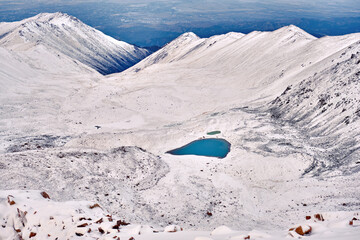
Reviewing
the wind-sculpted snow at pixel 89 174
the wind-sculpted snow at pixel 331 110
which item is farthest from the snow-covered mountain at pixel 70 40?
the wind-sculpted snow at pixel 331 110

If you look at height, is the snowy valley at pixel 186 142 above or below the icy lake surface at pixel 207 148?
above

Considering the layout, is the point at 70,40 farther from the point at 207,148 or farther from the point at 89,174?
the point at 89,174

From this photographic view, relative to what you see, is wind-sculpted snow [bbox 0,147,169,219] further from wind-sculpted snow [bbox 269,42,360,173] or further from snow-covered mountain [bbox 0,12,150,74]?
snow-covered mountain [bbox 0,12,150,74]

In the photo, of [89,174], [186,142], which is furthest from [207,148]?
[89,174]

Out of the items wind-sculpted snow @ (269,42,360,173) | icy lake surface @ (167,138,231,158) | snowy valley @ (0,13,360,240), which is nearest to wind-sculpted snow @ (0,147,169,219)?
snowy valley @ (0,13,360,240)

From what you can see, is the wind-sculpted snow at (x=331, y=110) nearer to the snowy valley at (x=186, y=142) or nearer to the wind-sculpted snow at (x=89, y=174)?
the snowy valley at (x=186, y=142)

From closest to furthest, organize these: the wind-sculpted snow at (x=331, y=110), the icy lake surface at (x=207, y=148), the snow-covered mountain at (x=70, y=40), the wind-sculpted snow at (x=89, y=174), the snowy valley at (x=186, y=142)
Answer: the snowy valley at (x=186, y=142), the wind-sculpted snow at (x=89, y=174), the wind-sculpted snow at (x=331, y=110), the icy lake surface at (x=207, y=148), the snow-covered mountain at (x=70, y=40)
